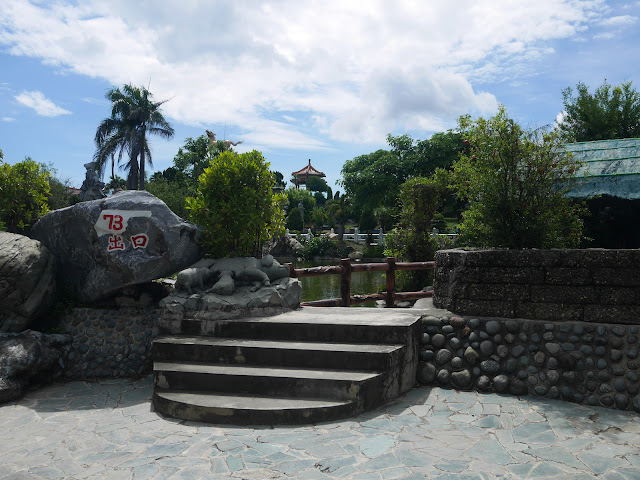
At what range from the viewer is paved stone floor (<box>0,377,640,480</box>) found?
3.11 m

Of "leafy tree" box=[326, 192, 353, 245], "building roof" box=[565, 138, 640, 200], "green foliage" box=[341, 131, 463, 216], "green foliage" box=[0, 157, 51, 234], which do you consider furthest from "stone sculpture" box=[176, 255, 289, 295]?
"leafy tree" box=[326, 192, 353, 245]

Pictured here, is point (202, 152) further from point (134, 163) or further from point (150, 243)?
point (150, 243)

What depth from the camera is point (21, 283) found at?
5.04m

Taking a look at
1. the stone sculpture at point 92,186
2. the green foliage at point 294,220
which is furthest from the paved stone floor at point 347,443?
the green foliage at point 294,220

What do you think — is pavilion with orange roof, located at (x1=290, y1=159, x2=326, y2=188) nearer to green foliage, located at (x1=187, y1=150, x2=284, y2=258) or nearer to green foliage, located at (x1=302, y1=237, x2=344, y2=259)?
green foliage, located at (x1=302, y1=237, x2=344, y2=259)

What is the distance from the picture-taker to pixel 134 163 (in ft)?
89.0

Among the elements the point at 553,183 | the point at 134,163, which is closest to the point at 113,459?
the point at 553,183

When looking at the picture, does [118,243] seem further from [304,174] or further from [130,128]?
[304,174]

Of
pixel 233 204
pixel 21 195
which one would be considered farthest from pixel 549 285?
pixel 21 195

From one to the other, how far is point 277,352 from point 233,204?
2.10 metres

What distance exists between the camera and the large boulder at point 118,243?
17.6ft

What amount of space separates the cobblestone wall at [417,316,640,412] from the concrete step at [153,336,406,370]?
0.63 m

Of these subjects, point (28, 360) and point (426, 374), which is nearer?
point (28, 360)

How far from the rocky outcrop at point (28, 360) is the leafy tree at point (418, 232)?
864 cm
